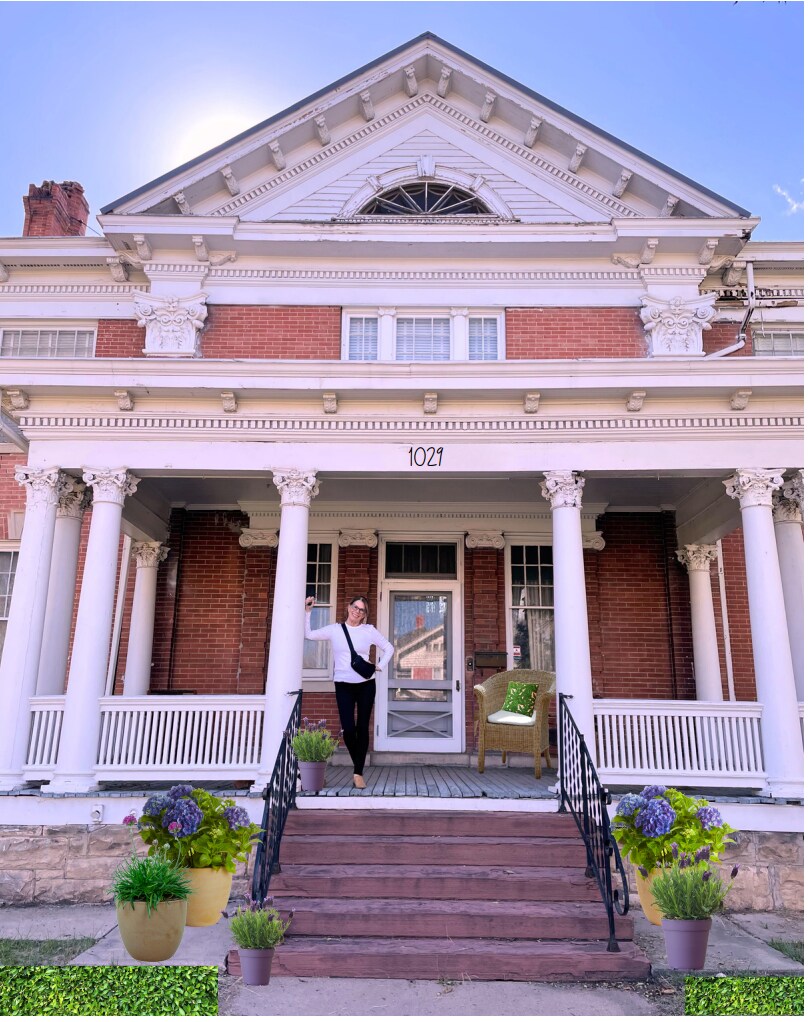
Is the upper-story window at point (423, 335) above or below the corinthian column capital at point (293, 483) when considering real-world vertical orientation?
above

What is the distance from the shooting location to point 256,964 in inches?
→ 190

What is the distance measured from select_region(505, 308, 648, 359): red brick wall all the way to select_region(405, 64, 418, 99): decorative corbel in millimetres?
3752

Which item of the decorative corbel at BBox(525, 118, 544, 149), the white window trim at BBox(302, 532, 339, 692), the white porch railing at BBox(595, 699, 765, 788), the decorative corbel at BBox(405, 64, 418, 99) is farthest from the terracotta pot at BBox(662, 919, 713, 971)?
the decorative corbel at BBox(405, 64, 418, 99)

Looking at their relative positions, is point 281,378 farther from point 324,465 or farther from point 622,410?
point 622,410

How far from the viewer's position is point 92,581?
794cm

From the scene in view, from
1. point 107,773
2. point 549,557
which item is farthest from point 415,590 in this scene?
point 107,773

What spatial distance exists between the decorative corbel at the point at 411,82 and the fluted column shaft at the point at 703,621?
7.50m

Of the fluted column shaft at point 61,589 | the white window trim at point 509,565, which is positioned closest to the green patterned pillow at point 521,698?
the white window trim at point 509,565

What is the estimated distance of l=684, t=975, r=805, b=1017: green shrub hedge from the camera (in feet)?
14.2

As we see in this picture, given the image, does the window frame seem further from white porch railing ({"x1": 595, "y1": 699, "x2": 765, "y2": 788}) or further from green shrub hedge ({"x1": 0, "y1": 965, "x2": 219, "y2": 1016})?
green shrub hedge ({"x1": 0, "y1": 965, "x2": 219, "y2": 1016})

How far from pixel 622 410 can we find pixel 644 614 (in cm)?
364

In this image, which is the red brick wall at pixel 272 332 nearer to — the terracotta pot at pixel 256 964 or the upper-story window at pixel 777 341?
the upper-story window at pixel 777 341

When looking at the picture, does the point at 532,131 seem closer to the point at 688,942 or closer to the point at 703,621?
the point at 703,621

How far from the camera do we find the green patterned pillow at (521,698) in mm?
8984
